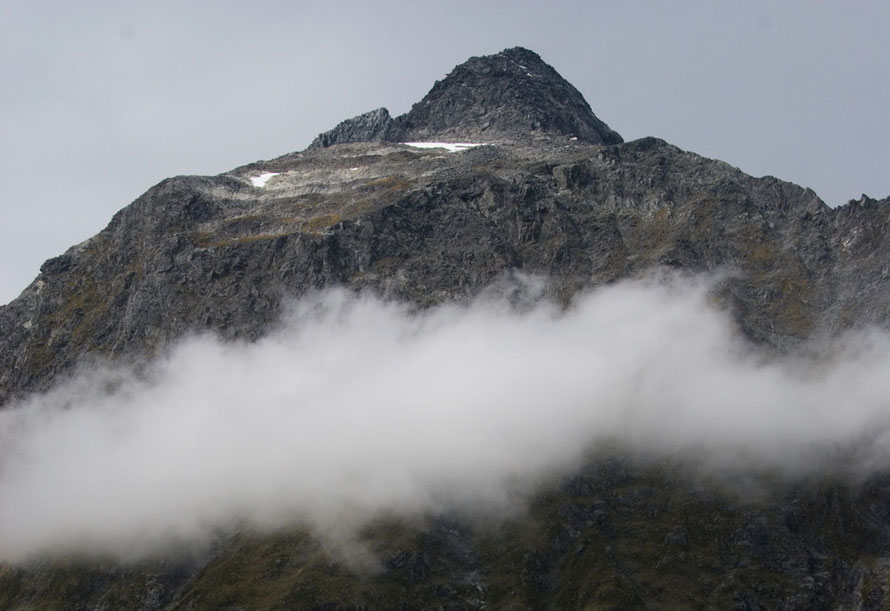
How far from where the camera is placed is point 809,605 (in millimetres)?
199625

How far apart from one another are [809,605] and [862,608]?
983cm

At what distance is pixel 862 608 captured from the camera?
193 meters
